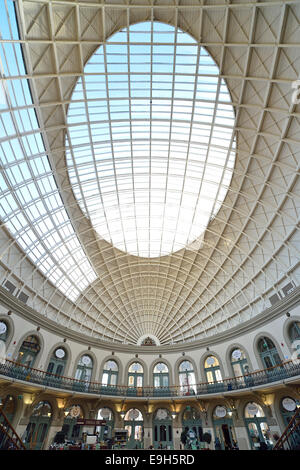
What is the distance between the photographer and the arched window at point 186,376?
96.8ft

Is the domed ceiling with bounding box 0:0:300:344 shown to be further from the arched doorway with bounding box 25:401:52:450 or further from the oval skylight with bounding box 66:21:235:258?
the arched doorway with bounding box 25:401:52:450

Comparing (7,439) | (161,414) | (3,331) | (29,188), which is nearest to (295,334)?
(161,414)

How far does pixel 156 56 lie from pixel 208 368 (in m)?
33.9

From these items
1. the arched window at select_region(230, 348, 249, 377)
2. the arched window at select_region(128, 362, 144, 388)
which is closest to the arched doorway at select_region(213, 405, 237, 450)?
the arched window at select_region(230, 348, 249, 377)

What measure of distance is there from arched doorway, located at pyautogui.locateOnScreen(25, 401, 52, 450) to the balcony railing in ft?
8.00

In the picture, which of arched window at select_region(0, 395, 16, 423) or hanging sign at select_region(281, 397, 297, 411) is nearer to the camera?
arched window at select_region(0, 395, 16, 423)

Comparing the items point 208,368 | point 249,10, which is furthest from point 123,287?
point 249,10

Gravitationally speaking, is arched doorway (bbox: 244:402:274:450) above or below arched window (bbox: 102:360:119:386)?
below

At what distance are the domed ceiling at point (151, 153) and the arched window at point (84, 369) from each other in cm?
442

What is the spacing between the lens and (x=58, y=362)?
26.5 m

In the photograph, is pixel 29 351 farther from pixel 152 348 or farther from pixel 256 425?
pixel 256 425

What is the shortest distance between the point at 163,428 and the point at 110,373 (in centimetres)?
883

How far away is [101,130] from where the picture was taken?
2292cm

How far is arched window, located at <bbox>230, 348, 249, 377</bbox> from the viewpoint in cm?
2634
